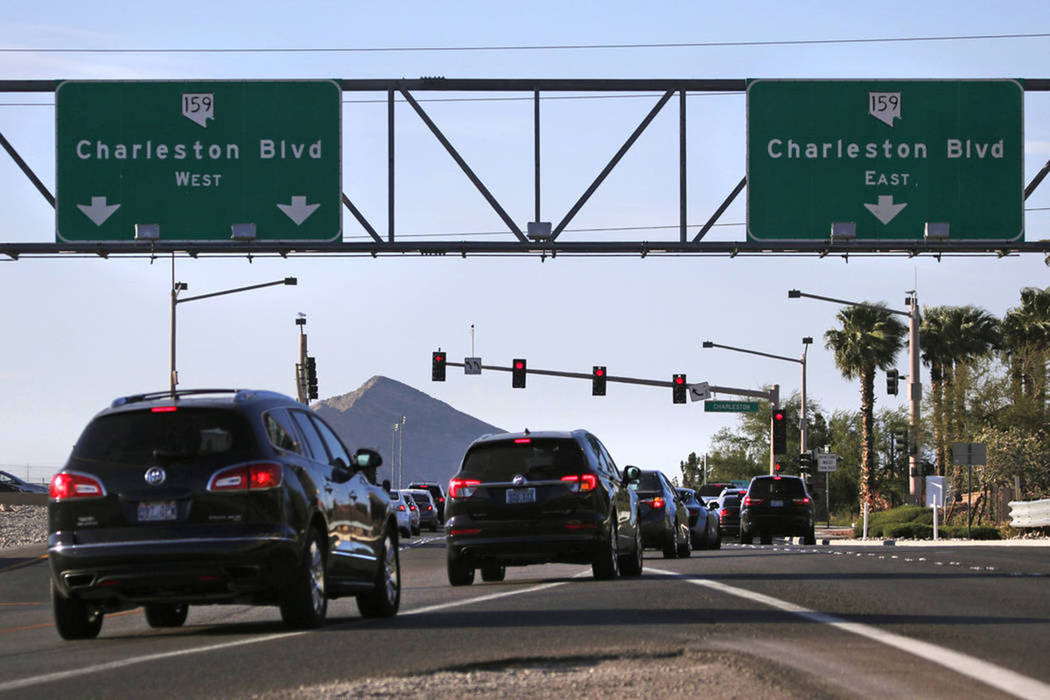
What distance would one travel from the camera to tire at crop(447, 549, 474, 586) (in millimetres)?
19984

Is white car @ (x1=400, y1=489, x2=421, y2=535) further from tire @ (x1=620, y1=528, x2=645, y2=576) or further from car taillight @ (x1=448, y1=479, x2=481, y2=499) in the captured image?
car taillight @ (x1=448, y1=479, x2=481, y2=499)

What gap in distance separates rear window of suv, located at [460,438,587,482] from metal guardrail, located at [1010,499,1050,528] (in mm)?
27172

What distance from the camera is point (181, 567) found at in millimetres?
12312

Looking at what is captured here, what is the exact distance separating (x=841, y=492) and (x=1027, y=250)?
289ft

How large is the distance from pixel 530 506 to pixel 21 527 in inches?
1378

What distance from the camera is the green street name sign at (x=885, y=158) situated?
94.8 ft

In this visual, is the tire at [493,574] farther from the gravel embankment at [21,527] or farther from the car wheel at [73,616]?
the gravel embankment at [21,527]

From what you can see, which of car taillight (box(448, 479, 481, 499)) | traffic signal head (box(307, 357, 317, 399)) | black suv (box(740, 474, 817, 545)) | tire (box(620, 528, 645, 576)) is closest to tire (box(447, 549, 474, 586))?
car taillight (box(448, 479, 481, 499))

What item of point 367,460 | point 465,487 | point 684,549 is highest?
point 367,460

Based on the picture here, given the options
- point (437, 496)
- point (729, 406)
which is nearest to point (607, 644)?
point (437, 496)

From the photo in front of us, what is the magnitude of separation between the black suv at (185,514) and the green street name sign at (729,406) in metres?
56.4

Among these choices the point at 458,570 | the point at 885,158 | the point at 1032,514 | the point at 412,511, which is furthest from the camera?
the point at 412,511

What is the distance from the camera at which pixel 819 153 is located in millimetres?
29000

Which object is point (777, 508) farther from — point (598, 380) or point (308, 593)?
point (308, 593)
